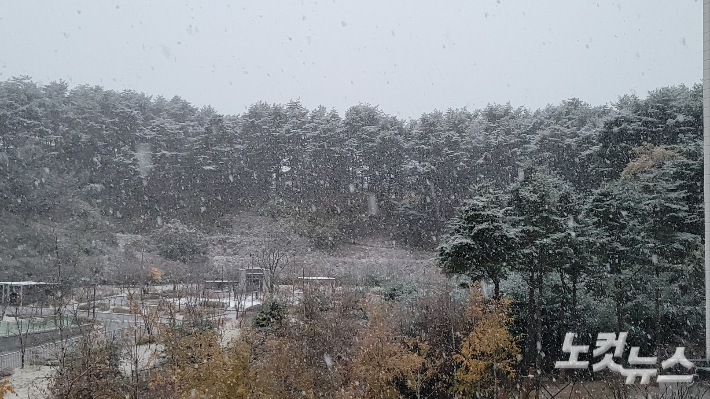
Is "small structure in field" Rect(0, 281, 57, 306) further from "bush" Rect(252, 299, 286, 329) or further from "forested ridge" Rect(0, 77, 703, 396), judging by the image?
"bush" Rect(252, 299, 286, 329)

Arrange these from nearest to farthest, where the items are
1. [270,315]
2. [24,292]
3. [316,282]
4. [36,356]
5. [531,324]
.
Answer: [36,356], [531,324], [270,315], [316,282], [24,292]

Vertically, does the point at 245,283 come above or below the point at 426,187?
below

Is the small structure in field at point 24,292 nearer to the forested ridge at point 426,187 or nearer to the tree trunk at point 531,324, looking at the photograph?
the forested ridge at point 426,187

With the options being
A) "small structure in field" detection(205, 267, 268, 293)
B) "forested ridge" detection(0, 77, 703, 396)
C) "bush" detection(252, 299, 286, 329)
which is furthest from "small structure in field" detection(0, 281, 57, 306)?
"bush" detection(252, 299, 286, 329)

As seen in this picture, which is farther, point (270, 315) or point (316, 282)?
point (316, 282)

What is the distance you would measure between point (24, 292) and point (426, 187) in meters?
19.1

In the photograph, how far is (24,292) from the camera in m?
18.9

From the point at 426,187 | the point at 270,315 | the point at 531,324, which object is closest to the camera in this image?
the point at 531,324

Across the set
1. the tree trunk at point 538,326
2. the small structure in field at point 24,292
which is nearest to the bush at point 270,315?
the tree trunk at point 538,326

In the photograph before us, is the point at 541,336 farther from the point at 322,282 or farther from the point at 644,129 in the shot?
the point at 644,129

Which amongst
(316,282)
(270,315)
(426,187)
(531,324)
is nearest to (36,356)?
(270,315)

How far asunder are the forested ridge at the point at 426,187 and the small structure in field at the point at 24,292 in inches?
58.9

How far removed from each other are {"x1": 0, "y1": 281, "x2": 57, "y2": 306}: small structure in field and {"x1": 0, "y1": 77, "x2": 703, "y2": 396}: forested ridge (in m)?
1.50

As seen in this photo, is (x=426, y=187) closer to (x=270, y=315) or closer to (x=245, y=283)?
(x=245, y=283)
